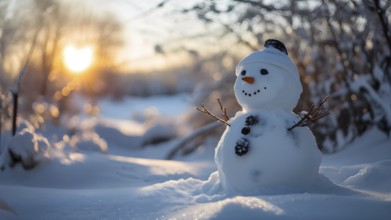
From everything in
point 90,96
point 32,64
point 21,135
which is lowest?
point 90,96

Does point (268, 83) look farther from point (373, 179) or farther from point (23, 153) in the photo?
point (23, 153)

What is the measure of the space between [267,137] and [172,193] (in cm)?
86

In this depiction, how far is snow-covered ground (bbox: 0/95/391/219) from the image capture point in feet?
7.76

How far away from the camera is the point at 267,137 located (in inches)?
112

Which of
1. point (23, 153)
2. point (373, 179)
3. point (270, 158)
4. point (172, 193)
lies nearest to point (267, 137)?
point (270, 158)

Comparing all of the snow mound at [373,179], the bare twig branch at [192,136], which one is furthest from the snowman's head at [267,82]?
the bare twig branch at [192,136]

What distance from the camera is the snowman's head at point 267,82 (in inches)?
118

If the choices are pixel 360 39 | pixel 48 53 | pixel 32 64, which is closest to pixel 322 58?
pixel 360 39

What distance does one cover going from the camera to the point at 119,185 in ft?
13.3

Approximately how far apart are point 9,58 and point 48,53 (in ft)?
13.1

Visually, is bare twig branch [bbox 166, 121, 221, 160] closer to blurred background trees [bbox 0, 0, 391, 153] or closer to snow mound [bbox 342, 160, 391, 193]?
A: blurred background trees [bbox 0, 0, 391, 153]

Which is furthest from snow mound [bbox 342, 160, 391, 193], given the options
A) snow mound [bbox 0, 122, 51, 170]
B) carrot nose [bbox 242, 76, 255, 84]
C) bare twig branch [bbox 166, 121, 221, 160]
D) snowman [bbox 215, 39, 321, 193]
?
snow mound [bbox 0, 122, 51, 170]

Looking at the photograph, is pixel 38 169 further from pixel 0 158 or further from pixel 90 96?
pixel 90 96

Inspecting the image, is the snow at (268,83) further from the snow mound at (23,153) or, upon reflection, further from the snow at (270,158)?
the snow mound at (23,153)
